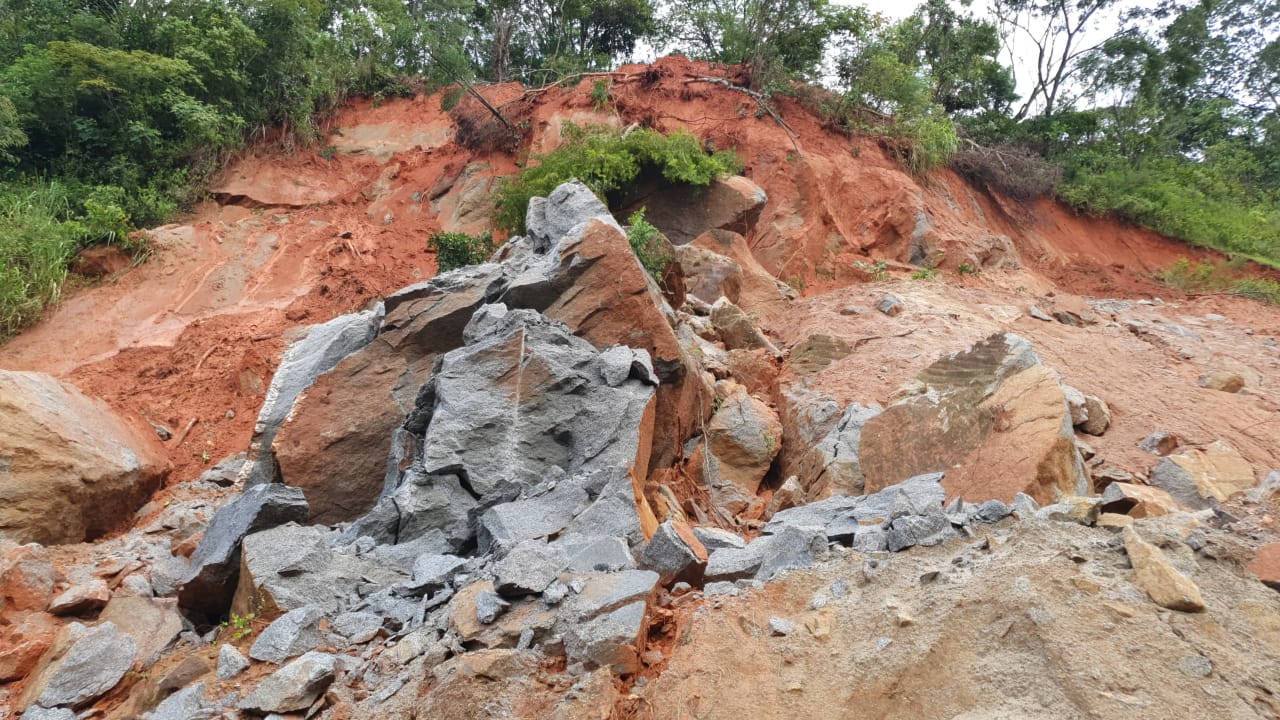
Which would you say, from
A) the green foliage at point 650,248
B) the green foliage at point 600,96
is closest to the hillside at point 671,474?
the green foliage at point 650,248

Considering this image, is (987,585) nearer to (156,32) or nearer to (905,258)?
(905,258)

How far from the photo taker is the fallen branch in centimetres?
1406

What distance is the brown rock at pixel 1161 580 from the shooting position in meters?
2.59

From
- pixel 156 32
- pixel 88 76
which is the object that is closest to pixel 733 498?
pixel 88 76

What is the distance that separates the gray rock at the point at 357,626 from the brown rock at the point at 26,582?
6.98 feet

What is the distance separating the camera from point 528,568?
3.49 m

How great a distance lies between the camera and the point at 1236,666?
2348mm

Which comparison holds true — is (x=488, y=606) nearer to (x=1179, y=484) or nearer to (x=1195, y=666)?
(x=1195, y=666)

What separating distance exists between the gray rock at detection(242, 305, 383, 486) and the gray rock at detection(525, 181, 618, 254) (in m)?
2.00

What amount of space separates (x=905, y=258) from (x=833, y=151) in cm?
280

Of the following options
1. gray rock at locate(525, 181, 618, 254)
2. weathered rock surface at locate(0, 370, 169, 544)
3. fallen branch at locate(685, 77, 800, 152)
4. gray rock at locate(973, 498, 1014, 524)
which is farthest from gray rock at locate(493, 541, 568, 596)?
fallen branch at locate(685, 77, 800, 152)

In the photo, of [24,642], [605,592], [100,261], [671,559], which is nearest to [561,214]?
[671,559]

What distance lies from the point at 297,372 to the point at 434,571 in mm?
3650

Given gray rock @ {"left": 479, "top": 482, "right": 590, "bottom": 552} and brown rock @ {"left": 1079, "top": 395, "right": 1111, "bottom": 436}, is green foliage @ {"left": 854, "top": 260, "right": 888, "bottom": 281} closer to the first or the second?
brown rock @ {"left": 1079, "top": 395, "right": 1111, "bottom": 436}
